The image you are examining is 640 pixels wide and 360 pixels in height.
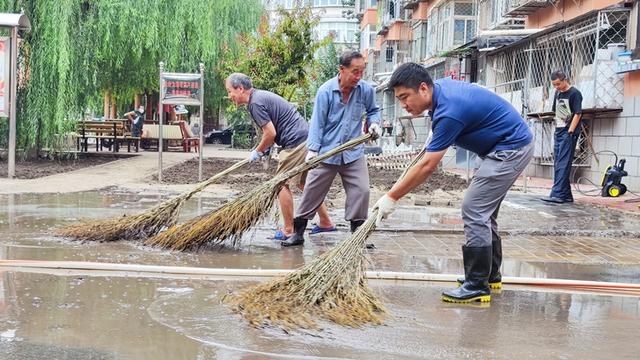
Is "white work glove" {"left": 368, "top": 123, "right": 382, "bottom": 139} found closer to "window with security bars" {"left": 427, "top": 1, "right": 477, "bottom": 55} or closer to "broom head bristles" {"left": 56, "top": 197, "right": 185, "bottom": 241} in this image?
"broom head bristles" {"left": 56, "top": 197, "right": 185, "bottom": 241}

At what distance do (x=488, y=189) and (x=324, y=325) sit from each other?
1393 mm

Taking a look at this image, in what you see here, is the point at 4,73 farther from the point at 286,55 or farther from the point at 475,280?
the point at 475,280

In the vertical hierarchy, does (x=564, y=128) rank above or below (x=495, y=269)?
above

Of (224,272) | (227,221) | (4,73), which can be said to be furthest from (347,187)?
(4,73)

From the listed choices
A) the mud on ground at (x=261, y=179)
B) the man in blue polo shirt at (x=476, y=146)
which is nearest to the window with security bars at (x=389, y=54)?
the mud on ground at (x=261, y=179)

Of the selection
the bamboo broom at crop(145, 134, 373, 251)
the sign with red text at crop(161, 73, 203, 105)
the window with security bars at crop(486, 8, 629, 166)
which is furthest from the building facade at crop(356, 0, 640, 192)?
the bamboo broom at crop(145, 134, 373, 251)

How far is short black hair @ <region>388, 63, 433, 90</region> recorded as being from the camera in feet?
14.2

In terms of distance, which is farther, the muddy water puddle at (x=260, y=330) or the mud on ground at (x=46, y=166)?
the mud on ground at (x=46, y=166)

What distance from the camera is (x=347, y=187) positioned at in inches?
251

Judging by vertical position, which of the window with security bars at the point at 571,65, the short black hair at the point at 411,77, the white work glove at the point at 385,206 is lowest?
the white work glove at the point at 385,206

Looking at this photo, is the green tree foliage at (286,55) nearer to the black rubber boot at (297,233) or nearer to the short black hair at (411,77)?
the black rubber boot at (297,233)

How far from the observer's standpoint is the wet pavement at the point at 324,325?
351 cm

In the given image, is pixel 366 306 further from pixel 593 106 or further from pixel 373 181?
pixel 593 106

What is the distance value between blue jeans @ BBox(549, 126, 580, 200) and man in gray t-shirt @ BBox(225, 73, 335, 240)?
4517 mm
